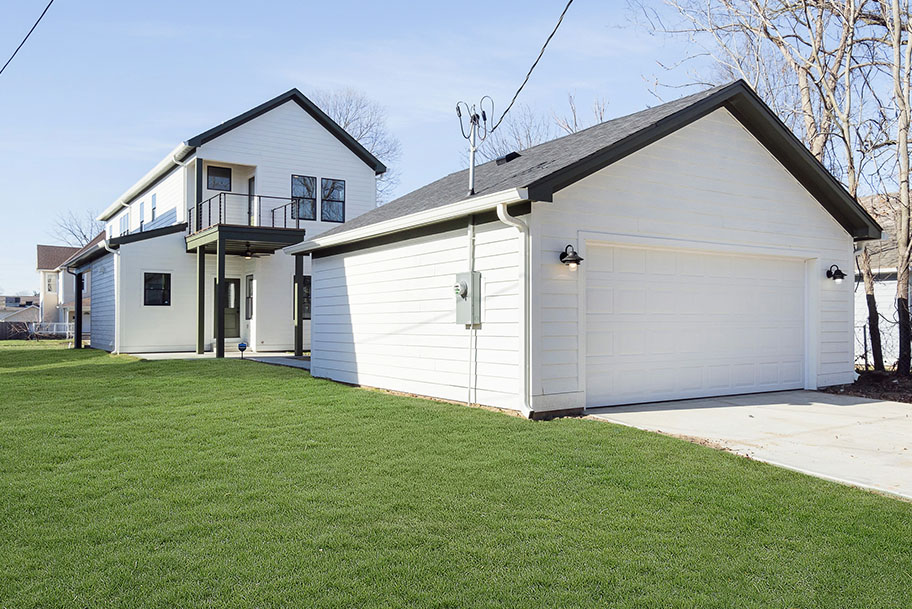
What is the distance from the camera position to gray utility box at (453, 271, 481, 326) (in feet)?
27.6

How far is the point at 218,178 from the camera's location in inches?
753

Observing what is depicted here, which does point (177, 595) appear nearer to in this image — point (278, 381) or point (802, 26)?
point (278, 381)

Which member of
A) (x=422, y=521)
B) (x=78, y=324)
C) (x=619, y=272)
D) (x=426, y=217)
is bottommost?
(x=422, y=521)

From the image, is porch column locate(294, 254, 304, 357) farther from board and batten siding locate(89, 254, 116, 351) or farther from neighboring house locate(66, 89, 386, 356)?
board and batten siding locate(89, 254, 116, 351)

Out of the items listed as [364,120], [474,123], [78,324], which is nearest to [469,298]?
[474,123]

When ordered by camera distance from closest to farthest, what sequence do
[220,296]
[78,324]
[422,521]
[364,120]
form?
[422,521]
[220,296]
[78,324]
[364,120]

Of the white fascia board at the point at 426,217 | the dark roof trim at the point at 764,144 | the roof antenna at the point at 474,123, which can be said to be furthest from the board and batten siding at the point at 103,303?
the dark roof trim at the point at 764,144

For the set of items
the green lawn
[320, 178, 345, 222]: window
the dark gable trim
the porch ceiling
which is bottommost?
the green lawn

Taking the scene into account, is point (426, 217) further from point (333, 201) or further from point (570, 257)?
point (333, 201)

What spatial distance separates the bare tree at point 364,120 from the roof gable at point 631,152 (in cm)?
2429

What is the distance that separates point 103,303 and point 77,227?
3570 centimetres

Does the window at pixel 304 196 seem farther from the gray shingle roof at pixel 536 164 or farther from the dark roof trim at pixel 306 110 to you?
the gray shingle roof at pixel 536 164

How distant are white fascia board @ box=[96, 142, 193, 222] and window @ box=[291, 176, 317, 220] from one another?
3017 millimetres

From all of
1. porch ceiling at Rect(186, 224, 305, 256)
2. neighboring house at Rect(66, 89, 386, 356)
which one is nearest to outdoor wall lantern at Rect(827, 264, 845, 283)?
neighboring house at Rect(66, 89, 386, 356)
